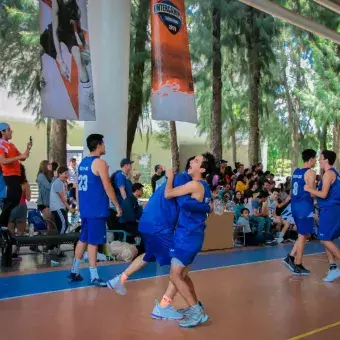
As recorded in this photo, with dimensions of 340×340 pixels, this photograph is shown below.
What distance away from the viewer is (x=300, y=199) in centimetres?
872

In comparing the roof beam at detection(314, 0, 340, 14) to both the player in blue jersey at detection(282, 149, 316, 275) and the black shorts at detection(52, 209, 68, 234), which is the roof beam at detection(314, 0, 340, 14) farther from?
the black shorts at detection(52, 209, 68, 234)

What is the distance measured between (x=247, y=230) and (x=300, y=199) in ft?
14.6

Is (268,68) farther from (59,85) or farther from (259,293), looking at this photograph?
(259,293)

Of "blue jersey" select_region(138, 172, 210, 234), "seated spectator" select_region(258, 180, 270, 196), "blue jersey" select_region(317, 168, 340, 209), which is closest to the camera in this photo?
"blue jersey" select_region(138, 172, 210, 234)

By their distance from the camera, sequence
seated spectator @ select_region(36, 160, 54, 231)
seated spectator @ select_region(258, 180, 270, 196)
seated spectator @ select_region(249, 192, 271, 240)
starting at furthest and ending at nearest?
1. seated spectator @ select_region(258, 180, 270, 196)
2. seated spectator @ select_region(249, 192, 271, 240)
3. seated spectator @ select_region(36, 160, 54, 231)

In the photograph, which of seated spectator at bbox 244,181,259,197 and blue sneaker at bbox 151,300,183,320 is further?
seated spectator at bbox 244,181,259,197

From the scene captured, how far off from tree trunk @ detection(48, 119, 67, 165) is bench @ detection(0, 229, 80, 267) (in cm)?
795

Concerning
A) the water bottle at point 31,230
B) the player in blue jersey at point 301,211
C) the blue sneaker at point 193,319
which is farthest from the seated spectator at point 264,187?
the blue sneaker at point 193,319

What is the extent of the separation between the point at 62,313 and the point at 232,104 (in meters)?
20.8

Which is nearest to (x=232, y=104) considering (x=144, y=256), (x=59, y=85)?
(x=59, y=85)

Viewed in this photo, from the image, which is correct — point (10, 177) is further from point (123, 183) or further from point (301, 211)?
point (301, 211)

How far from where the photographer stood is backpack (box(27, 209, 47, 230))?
406 inches

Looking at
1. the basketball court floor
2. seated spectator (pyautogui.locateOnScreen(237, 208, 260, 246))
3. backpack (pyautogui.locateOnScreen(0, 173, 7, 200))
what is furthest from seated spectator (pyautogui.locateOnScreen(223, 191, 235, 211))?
backpack (pyautogui.locateOnScreen(0, 173, 7, 200))

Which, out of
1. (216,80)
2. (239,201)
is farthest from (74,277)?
(216,80)
